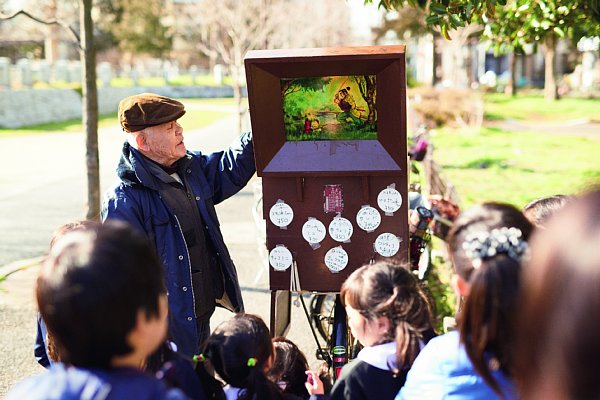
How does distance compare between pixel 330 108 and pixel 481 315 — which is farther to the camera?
pixel 330 108

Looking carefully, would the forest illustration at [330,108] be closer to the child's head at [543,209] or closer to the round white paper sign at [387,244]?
the round white paper sign at [387,244]

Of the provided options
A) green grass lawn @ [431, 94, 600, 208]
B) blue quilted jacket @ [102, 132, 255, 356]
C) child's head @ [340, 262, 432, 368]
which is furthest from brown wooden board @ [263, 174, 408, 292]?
green grass lawn @ [431, 94, 600, 208]

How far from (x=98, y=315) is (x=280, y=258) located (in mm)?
1995

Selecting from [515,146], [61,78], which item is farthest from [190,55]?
[515,146]

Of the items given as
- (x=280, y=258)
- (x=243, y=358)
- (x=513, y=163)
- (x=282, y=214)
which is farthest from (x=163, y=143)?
(x=513, y=163)

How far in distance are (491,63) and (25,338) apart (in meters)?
63.9

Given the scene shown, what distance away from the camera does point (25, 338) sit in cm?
505

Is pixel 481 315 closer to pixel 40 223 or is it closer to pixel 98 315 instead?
pixel 98 315

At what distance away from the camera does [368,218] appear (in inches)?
133

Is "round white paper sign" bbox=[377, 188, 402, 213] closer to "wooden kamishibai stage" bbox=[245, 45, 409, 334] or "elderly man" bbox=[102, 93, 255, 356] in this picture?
"wooden kamishibai stage" bbox=[245, 45, 409, 334]

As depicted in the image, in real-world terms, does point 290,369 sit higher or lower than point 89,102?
lower

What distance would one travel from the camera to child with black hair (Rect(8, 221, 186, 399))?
152 cm

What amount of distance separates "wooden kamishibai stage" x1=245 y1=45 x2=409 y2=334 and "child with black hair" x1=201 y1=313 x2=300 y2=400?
104 centimetres

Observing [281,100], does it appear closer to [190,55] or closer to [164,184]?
[164,184]
